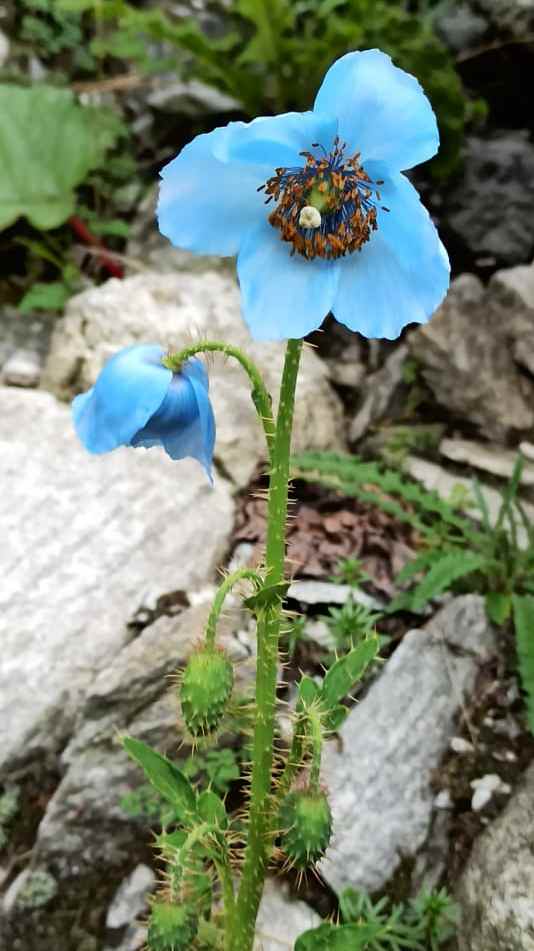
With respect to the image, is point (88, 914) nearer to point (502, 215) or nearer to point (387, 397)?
point (387, 397)

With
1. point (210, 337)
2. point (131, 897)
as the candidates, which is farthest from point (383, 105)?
point (210, 337)

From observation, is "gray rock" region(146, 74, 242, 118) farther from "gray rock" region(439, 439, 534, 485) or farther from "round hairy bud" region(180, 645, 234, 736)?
"round hairy bud" region(180, 645, 234, 736)

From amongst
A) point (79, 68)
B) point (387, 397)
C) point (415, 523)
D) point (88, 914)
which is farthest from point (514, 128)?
point (88, 914)

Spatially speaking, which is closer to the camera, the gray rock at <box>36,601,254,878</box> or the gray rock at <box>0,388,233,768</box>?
the gray rock at <box>36,601,254,878</box>

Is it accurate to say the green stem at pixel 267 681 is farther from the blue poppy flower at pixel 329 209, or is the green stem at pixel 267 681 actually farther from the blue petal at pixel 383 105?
the blue petal at pixel 383 105

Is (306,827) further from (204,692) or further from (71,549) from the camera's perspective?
(71,549)

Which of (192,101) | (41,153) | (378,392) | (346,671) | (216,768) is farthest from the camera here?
(192,101)

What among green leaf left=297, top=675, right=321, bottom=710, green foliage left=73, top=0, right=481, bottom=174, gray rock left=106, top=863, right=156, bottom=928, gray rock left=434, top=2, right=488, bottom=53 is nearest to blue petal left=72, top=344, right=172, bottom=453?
green leaf left=297, top=675, right=321, bottom=710
